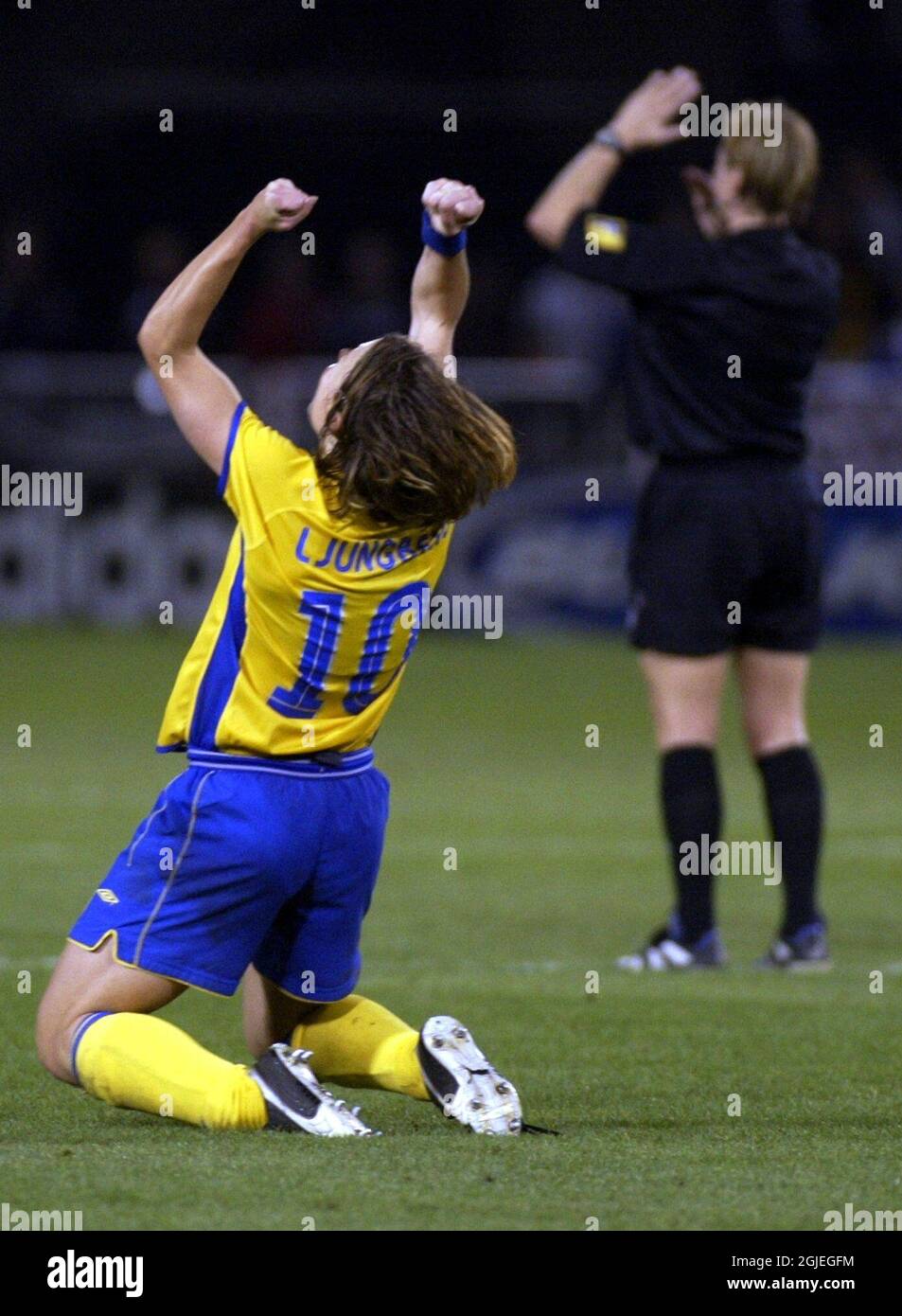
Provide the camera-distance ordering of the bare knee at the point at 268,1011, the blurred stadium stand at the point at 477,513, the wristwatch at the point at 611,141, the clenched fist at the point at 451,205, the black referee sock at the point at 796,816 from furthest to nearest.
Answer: the blurred stadium stand at the point at 477,513, the black referee sock at the point at 796,816, the wristwatch at the point at 611,141, the bare knee at the point at 268,1011, the clenched fist at the point at 451,205

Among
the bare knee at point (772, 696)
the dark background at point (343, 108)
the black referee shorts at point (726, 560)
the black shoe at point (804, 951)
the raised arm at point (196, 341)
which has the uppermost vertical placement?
the dark background at point (343, 108)

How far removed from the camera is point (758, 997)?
233 inches

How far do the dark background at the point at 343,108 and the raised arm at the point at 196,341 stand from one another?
1546 centimetres

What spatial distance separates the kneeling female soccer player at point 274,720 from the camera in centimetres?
404

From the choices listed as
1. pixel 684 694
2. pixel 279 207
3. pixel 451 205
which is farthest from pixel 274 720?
pixel 684 694

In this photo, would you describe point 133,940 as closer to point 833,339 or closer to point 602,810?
point 602,810

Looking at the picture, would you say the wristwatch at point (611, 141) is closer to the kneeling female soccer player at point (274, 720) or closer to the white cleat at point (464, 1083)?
the kneeling female soccer player at point (274, 720)

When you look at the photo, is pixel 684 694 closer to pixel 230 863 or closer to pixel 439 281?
pixel 439 281

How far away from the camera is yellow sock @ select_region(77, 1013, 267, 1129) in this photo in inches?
158

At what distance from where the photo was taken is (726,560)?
6379 mm

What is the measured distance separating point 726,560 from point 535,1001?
1.32 meters

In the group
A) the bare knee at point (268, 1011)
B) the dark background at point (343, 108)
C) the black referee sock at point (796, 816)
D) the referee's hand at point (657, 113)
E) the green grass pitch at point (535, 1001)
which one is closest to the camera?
the green grass pitch at point (535, 1001)

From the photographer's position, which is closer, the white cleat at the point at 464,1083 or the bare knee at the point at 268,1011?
the white cleat at the point at 464,1083

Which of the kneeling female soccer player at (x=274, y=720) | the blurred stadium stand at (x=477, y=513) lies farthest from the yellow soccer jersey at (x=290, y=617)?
the blurred stadium stand at (x=477, y=513)
